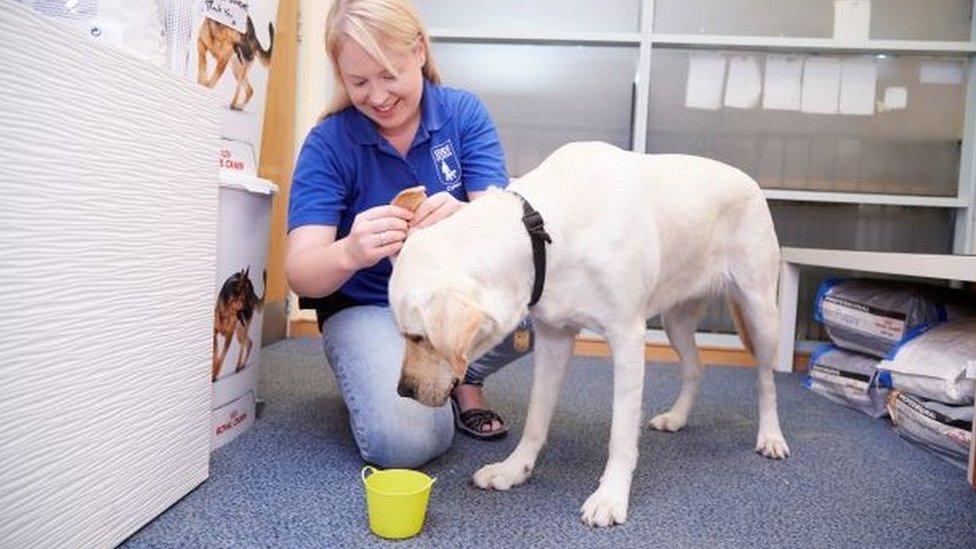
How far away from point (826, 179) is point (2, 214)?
3134 millimetres

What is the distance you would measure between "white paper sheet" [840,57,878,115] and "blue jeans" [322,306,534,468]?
2517 millimetres

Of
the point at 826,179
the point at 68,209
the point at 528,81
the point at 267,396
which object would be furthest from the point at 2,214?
the point at 826,179

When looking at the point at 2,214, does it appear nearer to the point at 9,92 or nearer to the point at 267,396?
the point at 9,92

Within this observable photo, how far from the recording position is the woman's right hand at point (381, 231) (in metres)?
1.23

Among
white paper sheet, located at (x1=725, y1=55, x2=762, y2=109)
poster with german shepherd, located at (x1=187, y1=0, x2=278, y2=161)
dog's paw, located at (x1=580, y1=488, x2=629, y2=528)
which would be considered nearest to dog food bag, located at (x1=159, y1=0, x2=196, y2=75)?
poster with german shepherd, located at (x1=187, y1=0, x2=278, y2=161)

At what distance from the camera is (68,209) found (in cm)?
94

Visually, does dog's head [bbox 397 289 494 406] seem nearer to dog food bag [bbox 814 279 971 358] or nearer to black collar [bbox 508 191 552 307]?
black collar [bbox 508 191 552 307]

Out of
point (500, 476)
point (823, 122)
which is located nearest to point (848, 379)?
point (823, 122)

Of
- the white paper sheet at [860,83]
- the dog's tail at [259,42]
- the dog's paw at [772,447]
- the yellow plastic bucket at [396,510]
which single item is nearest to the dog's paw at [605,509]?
the yellow plastic bucket at [396,510]

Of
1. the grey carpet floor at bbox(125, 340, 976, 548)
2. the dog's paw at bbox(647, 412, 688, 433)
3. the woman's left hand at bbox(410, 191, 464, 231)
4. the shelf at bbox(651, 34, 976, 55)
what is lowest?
the grey carpet floor at bbox(125, 340, 976, 548)

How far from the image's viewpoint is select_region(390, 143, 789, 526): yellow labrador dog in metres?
1.13

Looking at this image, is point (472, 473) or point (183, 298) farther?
point (472, 473)

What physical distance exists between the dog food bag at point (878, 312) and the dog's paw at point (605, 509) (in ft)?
4.39

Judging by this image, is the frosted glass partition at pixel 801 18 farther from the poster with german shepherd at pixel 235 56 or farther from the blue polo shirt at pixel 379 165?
the poster with german shepherd at pixel 235 56
